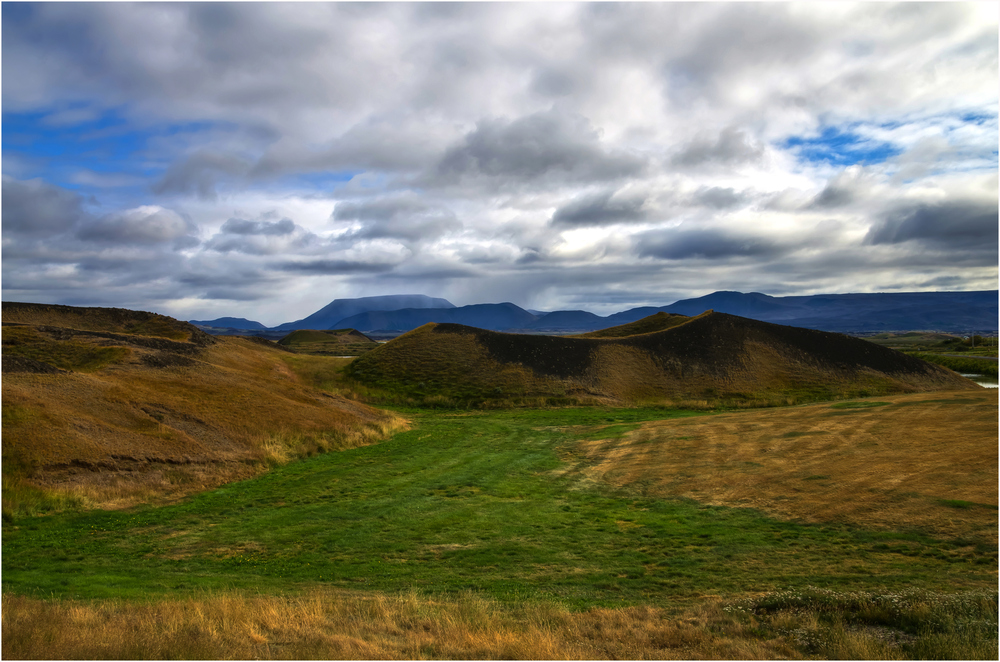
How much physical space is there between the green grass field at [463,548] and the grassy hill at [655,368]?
109 feet

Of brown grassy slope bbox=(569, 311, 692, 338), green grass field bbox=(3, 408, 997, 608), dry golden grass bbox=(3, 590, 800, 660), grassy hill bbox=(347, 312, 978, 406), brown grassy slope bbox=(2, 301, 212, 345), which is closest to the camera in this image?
dry golden grass bbox=(3, 590, 800, 660)

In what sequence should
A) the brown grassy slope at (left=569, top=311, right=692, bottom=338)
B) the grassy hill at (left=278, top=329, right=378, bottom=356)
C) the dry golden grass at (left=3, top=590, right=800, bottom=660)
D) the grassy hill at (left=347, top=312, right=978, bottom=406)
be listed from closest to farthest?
the dry golden grass at (left=3, top=590, right=800, bottom=660)
the grassy hill at (left=347, top=312, right=978, bottom=406)
the brown grassy slope at (left=569, top=311, right=692, bottom=338)
the grassy hill at (left=278, top=329, right=378, bottom=356)

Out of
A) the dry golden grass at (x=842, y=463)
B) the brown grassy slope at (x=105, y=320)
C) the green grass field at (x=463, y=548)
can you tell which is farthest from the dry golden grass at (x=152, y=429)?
the brown grassy slope at (x=105, y=320)

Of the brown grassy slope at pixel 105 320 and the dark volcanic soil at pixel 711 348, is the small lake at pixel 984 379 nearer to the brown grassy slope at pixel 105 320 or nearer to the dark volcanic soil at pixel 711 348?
the dark volcanic soil at pixel 711 348

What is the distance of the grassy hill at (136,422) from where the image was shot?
18.5 metres

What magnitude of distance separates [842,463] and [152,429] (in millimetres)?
28338

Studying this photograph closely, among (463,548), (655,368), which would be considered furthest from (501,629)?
(655,368)

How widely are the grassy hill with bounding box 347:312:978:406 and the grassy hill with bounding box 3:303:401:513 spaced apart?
20370 mm

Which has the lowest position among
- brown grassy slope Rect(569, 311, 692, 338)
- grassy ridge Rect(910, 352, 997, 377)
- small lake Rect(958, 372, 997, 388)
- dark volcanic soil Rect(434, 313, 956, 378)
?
small lake Rect(958, 372, 997, 388)

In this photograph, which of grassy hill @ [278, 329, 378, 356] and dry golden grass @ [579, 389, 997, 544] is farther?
grassy hill @ [278, 329, 378, 356]

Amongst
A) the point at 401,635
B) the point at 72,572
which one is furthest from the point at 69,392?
the point at 401,635

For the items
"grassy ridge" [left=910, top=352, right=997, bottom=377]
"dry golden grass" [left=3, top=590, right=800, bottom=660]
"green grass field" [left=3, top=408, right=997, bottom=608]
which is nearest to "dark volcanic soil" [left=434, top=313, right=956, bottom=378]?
"grassy ridge" [left=910, top=352, right=997, bottom=377]

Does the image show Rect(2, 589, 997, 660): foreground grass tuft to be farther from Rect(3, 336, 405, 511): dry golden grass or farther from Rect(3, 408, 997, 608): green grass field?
Rect(3, 336, 405, 511): dry golden grass

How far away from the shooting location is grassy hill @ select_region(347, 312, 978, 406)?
55.4m
